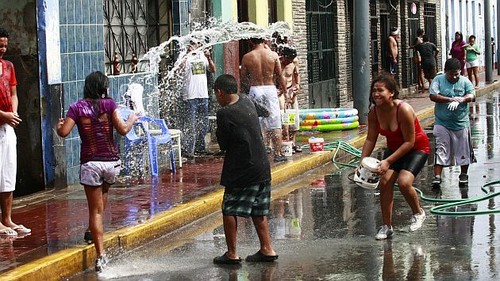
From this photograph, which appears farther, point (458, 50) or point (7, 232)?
point (458, 50)

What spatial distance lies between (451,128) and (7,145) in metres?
5.70

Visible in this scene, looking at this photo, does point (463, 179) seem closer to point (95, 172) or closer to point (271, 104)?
point (271, 104)

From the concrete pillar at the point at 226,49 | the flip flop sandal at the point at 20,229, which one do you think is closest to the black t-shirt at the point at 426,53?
the concrete pillar at the point at 226,49

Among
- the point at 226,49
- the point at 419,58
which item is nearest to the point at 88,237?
the point at 226,49

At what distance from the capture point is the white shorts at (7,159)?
10.7 m

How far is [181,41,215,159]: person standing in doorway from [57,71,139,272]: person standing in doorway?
25.0 ft

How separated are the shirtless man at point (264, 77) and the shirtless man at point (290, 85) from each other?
4.70 feet

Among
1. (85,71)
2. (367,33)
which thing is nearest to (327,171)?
(85,71)

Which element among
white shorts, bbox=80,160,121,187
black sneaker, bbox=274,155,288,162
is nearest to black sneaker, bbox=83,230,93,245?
white shorts, bbox=80,160,121,187

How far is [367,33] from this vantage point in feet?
75.2

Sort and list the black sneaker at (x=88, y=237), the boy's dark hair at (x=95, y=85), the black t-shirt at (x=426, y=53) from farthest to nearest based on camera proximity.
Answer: the black t-shirt at (x=426, y=53) < the black sneaker at (x=88, y=237) < the boy's dark hair at (x=95, y=85)

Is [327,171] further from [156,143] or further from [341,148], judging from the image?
[156,143]

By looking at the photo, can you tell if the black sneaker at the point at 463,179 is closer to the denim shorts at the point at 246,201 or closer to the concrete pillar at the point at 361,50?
the denim shorts at the point at 246,201

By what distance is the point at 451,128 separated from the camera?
14.0 m
